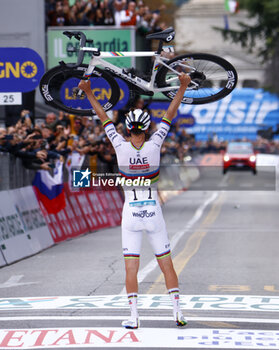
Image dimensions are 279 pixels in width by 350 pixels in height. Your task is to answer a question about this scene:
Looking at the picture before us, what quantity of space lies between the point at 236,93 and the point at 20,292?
80.3 meters

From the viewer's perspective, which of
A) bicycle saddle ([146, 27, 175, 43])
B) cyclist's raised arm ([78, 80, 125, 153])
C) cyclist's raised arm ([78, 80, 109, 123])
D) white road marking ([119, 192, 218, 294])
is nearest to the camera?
cyclist's raised arm ([78, 80, 125, 153])

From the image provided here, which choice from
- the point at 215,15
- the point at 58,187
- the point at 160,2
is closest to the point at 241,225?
the point at 58,187

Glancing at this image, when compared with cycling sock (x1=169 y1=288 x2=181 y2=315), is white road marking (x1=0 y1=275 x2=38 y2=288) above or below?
below

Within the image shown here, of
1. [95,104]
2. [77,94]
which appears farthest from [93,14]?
Answer: [95,104]

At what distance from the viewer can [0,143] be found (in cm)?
1595

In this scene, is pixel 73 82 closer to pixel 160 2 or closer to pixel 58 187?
pixel 58 187

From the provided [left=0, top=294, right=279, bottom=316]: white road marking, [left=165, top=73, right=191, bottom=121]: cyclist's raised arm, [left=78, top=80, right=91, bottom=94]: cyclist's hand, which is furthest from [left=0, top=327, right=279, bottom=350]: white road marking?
[left=78, top=80, right=91, bottom=94]: cyclist's hand

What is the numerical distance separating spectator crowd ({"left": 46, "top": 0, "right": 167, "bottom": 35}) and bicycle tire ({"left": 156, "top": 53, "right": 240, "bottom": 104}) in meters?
14.7

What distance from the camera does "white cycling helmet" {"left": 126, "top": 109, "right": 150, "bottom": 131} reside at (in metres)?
8.62

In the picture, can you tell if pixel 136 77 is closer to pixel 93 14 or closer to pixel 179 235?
pixel 179 235

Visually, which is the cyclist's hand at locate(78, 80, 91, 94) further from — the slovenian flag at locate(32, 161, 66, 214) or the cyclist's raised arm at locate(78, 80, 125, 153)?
the slovenian flag at locate(32, 161, 66, 214)

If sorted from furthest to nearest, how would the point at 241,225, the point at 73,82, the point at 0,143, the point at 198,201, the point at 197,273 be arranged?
1. the point at 198,201
2. the point at 241,225
3. the point at 0,143
4. the point at 197,273
5. the point at 73,82

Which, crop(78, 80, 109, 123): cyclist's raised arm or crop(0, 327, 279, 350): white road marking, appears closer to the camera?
crop(0, 327, 279, 350): white road marking

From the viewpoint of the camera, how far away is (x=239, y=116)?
9231cm
